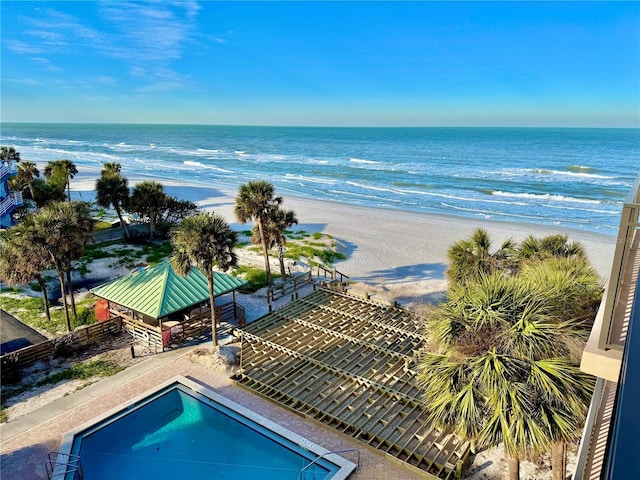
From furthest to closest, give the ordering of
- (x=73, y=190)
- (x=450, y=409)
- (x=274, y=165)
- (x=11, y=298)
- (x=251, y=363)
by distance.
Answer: (x=274, y=165) → (x=73, y=190) → (x=11, y=298) → (x=251, y=363) → (x=450, y=409)

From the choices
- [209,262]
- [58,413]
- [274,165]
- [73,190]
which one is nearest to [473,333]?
[209,262]

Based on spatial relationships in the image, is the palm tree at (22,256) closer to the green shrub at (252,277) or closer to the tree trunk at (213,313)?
the tree trunk at (213,313)

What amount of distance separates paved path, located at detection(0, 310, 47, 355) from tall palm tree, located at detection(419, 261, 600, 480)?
50.1ft

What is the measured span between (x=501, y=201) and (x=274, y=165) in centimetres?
5051

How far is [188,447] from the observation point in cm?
1160

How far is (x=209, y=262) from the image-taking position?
50.5ft

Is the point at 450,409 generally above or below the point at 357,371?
above

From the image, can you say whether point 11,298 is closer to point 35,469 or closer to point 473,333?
point 35,469

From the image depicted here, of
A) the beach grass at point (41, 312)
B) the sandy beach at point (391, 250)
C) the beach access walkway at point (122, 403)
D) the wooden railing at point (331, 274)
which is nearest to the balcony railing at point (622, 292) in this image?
the sandy beach at point (391, 250)

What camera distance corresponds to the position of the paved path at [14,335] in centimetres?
1582

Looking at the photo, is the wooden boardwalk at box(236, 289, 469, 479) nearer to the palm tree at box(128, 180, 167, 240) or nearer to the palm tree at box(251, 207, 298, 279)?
the palm tree at box(251, 207, 298, 279)

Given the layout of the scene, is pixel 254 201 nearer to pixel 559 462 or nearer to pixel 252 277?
pixel 252 277

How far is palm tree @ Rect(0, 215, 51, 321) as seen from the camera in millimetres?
16578

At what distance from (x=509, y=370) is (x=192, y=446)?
342 inches
